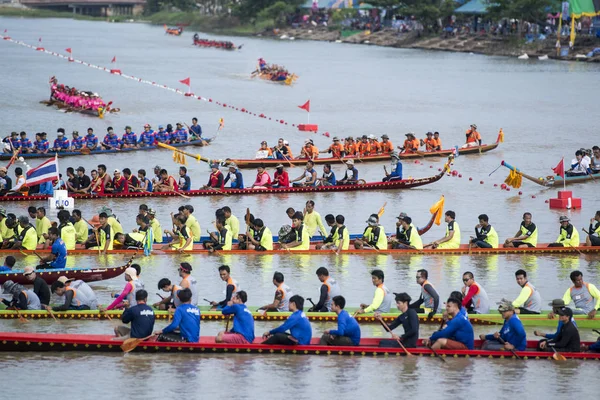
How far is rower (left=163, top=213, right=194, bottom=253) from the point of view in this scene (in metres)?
23.5

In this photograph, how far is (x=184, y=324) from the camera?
53.9 feet

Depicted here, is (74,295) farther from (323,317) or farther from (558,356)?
(558,356)

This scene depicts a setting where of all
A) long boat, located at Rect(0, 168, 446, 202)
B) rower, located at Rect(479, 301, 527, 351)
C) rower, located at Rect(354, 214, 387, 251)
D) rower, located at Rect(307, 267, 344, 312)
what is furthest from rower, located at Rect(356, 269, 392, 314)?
long boat, located at Rect(0, 168, 446, 202)

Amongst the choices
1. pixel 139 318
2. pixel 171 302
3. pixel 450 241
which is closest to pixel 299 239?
pixel 450 241

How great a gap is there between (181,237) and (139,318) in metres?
7.41

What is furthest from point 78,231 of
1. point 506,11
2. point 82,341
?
point 506,11

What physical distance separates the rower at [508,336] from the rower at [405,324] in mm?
1077

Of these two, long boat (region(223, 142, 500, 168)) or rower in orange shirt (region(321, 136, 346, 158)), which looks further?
rower in orange shirt (region(321, 136, 346, 158))

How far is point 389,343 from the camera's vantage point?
1667 centimetres

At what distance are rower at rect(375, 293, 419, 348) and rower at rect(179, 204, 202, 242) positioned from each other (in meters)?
7.76

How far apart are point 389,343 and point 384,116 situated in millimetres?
42006

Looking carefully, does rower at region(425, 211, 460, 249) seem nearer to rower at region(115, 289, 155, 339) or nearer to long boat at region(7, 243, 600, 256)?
long boat at region(7, 243, 600, 256)

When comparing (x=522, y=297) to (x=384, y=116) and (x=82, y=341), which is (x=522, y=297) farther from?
(x=384, y=116)

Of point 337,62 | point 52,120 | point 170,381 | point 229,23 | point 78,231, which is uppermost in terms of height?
point 229,23
